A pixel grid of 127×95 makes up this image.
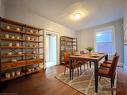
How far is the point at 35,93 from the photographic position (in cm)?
225

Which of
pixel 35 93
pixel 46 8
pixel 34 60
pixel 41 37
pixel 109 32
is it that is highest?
pixel 46 8

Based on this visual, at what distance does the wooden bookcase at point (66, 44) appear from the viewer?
19.6 feet

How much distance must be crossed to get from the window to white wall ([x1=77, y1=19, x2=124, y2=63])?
29 cm

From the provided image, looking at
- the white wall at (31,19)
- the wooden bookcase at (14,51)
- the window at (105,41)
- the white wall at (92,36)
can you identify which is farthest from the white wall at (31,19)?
the window at (105,41)

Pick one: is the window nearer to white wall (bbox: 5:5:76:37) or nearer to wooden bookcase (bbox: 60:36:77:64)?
wooden bookcase (bbox: 60:36:77:64)

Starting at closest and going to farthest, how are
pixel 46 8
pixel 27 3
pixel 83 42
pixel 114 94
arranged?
pixel 114 94 → pixel 27 3 → pixel 46 8 → pixel 83 42

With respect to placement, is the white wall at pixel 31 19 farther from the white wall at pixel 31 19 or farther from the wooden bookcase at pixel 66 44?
the wooden bookcase at pixel 66 44

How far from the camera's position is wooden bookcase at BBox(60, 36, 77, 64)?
5988 millimetres

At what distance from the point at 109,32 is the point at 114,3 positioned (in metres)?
2.71

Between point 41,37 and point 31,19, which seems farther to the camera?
point 41,37

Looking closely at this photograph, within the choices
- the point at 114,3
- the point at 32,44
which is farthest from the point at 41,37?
the point at 114,3

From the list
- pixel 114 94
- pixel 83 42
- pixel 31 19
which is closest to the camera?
pixel 114 94

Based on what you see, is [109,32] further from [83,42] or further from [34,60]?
[34,60]

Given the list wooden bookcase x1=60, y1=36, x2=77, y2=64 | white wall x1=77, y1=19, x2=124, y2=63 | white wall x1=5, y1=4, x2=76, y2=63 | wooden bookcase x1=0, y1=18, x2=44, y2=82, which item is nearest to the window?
white wall x1=77, y1=19, x2=124, y2=63
